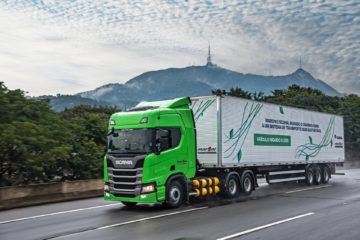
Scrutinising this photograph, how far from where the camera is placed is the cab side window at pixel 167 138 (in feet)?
46.2

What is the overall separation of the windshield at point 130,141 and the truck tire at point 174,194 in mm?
1505

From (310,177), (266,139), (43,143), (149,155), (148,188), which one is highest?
(266,139)

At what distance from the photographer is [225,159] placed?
16750mm

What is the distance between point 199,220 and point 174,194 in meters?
2.65

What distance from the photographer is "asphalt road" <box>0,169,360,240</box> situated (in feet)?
33.4

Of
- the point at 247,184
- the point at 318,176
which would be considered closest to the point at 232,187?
the point at 247,184

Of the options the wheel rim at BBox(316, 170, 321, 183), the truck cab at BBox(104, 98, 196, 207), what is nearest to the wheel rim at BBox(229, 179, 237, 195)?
the truck cab at BBox(104, 98, 196, 207)

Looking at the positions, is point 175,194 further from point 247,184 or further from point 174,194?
point 247,184

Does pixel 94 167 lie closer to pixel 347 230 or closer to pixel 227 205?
pixel 227 205

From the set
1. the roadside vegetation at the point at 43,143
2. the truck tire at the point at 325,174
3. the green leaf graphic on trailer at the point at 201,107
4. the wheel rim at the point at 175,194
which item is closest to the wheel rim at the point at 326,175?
the truck tire at the point at 325,174

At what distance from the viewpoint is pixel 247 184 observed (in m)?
18.4

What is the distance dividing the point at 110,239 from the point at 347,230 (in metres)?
5.40

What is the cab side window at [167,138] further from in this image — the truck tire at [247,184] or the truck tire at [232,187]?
the truck tire at [247,184]

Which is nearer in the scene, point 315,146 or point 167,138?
point 167,138
